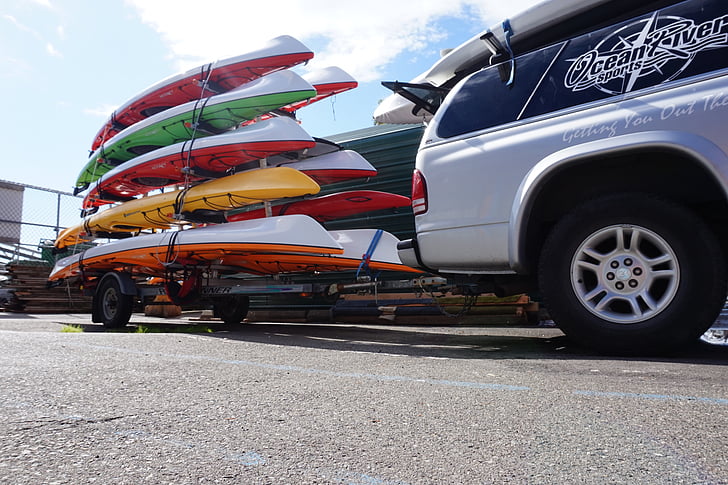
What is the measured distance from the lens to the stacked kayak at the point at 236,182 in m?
6.38

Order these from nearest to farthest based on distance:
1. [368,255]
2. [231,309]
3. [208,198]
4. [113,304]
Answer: [368,255]
[208,198]
[113,304]
[231,309]

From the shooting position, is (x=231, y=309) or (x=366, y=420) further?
(x=231, y=309)

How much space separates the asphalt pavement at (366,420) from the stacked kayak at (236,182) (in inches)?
118

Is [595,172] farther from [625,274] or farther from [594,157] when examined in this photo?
[625,274]

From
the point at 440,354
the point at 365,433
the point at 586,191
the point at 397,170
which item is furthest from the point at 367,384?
the point at 397,170

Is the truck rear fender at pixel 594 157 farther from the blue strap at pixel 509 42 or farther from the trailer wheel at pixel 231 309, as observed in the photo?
the trailer wheel at pixel 231 309

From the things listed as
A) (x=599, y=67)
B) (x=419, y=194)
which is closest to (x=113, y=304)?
(x=419, y=194)

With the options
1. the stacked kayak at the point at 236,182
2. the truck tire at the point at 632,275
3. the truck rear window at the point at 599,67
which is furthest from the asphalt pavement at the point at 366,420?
the stacked kayak at the point at 236,182

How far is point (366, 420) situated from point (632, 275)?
225 centimetres

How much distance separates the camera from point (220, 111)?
7.30 m

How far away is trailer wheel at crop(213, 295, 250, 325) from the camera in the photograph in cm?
857

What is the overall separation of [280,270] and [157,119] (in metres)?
Result: 3.19

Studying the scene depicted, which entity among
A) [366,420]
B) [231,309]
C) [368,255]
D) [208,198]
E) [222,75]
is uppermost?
[222,75]

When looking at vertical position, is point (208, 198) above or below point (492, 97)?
below
